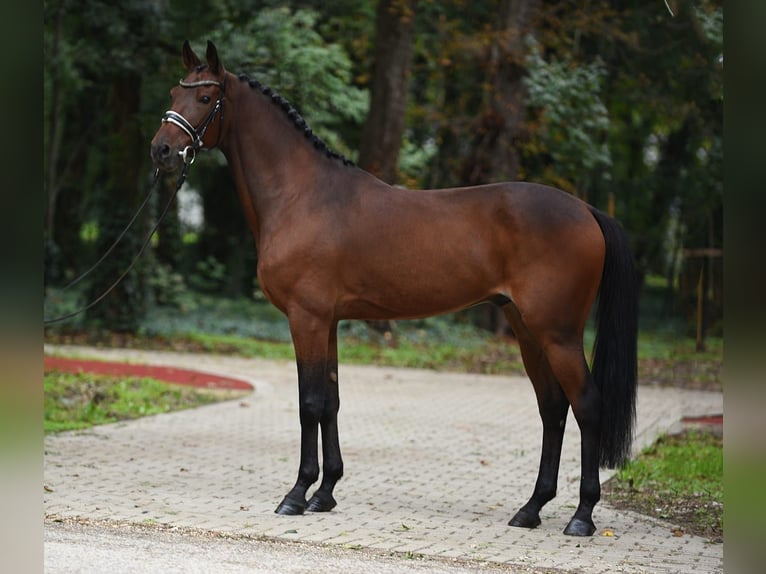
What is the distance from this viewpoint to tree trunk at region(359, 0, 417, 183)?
1977 cm

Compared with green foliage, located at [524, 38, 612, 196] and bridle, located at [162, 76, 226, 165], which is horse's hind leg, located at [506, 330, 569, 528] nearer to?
bridle, located at [162, 76, 226, 165]

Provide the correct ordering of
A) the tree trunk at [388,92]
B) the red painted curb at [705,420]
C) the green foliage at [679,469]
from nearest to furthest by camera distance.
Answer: the green foliage at [679,469], the red painted curb at [705,420], the tree trunk at [388,92]

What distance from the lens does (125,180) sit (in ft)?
63.2

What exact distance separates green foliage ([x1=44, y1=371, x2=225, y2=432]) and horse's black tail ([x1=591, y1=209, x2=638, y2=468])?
541 cm

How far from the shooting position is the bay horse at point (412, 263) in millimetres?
6551

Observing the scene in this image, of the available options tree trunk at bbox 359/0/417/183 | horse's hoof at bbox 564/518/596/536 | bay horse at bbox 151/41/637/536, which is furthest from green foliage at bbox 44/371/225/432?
tree trunk at bbox 359/0/417/183

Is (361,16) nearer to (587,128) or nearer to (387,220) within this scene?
(587,128)

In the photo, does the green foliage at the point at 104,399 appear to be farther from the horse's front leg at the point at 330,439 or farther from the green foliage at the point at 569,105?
the green foliage at the point at 569,105

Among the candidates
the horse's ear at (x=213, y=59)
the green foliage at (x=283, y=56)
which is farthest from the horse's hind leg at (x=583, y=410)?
the green foliage at (x=283, y=56)

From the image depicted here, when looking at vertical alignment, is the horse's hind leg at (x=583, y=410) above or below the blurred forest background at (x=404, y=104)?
below

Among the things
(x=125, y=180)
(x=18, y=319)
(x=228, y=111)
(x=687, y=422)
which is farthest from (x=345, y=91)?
(x=18, y=319)

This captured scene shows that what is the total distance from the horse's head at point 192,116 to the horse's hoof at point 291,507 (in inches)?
87.4

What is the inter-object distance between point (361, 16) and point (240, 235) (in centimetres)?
780

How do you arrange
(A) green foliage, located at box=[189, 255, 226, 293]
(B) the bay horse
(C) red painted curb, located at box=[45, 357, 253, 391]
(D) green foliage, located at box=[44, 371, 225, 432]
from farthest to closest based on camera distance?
(A) green foliage, located at box=[189, 255, 226, 293] → (C) red painted curb, located at box=[45, 357, 253, 391] → (D) green foliage, located at box=[44, 371, 225, 432] → (B) the bay horse
